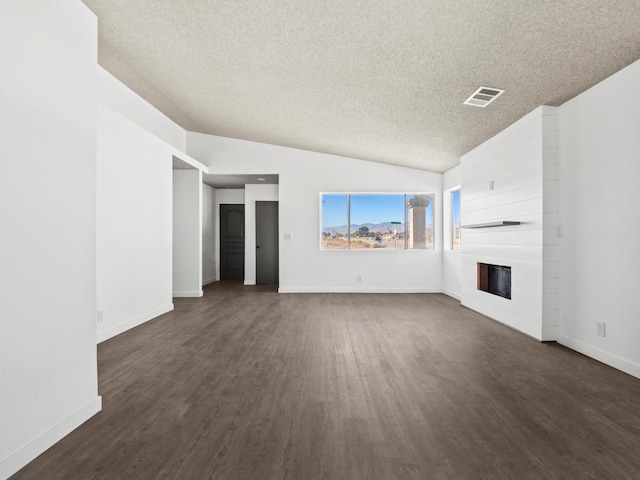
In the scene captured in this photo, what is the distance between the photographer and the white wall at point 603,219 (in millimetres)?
3049

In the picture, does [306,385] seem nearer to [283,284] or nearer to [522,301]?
[522,301]

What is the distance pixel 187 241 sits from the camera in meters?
7.02

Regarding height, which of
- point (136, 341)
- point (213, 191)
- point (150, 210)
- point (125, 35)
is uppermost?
point (125, 35)

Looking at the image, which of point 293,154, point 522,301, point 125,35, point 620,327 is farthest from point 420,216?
point 125,35

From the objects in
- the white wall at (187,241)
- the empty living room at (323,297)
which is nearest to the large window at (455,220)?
the empty living room at (323,297)

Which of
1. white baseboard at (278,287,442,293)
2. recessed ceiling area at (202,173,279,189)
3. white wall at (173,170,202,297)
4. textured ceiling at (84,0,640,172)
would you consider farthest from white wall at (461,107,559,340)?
white wall at (173,170,202,297)

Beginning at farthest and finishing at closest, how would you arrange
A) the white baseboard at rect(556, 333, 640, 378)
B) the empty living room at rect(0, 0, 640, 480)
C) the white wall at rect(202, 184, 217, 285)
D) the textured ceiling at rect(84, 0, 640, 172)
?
the white wall at rect(202, 184, 217, 285), the white baseboard at rect(556, 333, 640, 378), the textured ceiling at rect(84, 0, 640, 172), the empty living room at rect(0, 0, 640, 480)

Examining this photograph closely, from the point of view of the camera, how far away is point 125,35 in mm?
3643

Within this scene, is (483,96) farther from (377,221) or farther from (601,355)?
(377,221)

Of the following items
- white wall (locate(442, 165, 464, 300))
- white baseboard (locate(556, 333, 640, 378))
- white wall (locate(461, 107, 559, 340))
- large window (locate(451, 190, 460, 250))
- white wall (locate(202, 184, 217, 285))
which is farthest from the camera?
white wall (locate(202, 184, 217, 285))

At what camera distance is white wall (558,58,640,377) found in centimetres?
305

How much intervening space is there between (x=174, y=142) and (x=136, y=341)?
4.35 m

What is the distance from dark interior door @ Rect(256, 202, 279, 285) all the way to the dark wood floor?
4769 millimetres

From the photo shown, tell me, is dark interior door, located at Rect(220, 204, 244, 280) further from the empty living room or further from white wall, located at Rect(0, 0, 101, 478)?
white wall, located at Rect(0, 0, 101, 478)
